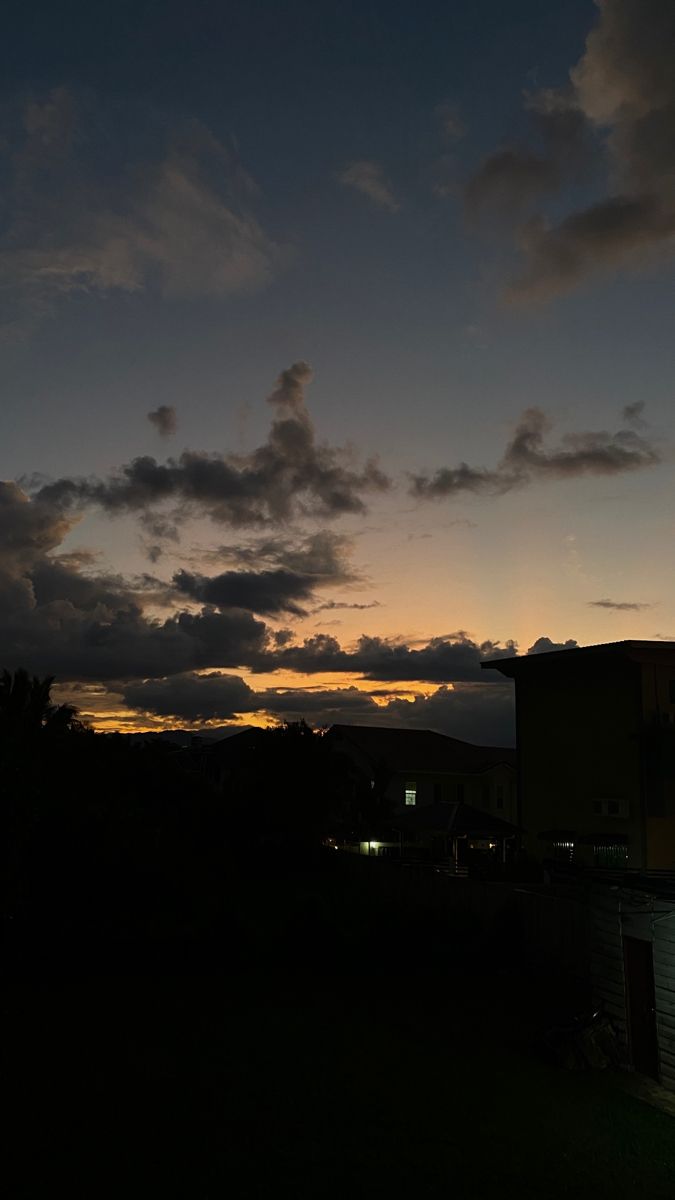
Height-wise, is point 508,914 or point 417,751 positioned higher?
point 417,751

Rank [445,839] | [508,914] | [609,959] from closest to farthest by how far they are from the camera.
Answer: [609,959] < [508,914] < [445,839]

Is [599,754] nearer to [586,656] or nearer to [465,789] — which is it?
[586,656]

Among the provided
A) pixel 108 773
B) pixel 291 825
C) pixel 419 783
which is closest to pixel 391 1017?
pixel 291 825

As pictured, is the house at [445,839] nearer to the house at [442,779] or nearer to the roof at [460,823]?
the roof at [460,823]

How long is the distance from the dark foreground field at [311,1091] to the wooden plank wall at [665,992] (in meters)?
0.89

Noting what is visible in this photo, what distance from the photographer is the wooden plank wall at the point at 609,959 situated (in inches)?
723

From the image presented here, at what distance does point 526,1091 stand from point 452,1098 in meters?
1.38

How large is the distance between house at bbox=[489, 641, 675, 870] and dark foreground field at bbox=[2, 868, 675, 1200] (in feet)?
58.2

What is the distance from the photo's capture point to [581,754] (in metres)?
46.4

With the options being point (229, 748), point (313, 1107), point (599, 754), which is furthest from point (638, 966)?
point (229, 748)

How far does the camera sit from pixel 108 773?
56.2 meters

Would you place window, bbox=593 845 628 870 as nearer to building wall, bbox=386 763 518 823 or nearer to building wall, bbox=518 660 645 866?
building wall, bbox=518 660 645 866

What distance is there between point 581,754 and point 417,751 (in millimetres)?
27274

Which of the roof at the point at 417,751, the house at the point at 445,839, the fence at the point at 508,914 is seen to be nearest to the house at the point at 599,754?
the house at the point at 445,839
